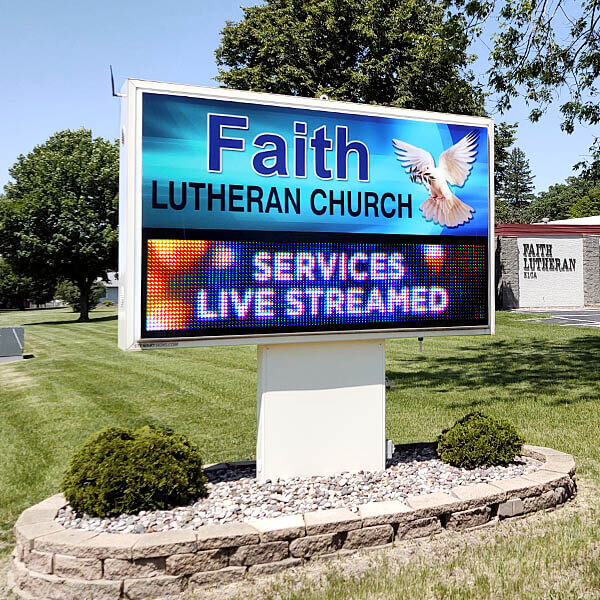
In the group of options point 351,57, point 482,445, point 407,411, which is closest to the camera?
point 482,445

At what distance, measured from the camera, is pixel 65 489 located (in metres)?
4.91

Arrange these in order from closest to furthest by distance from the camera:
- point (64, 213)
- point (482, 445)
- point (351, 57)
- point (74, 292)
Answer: point (482, 445)
point (351, 57)
point (64, 213)
point (74, 292)

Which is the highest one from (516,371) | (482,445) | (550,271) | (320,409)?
(550,271)

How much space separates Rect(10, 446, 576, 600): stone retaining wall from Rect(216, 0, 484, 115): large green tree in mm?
23450

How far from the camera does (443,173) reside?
20.8ft

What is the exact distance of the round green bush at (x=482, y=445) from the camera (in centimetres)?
612

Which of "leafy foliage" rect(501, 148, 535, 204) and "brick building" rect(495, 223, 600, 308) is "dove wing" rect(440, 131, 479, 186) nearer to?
"brick building" rect(495, 223, 600, 308)

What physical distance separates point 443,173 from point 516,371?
9657 millimetres

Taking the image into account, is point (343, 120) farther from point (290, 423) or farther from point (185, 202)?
point (290, 423)

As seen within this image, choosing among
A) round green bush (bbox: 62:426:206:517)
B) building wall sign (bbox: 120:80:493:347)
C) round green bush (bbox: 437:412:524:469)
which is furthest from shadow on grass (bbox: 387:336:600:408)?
round green bush (bbox: 62:426:206:517)

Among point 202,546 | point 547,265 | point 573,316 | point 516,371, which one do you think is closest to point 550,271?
point 547,265

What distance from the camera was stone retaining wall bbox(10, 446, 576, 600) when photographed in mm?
4172

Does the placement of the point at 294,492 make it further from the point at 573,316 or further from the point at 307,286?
the point at 573,316

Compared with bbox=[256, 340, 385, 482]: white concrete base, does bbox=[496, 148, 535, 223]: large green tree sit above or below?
above
